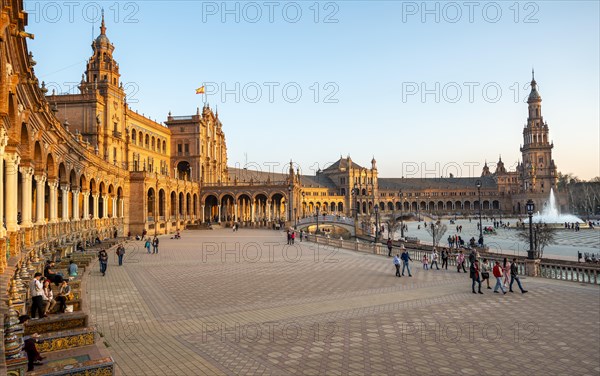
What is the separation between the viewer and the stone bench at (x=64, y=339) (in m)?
8.05

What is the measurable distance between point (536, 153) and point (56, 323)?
162 metres

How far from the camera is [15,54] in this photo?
1178 cm

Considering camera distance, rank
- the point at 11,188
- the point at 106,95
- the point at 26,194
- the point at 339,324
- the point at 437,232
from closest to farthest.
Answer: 1. the point at 339,324
2. the point at 11,188
3. the point at 26,194
4. the point at 437,232
5. the point at 106,95

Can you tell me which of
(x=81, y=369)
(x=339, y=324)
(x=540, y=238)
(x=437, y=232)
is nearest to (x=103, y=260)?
(x=339, y=324)

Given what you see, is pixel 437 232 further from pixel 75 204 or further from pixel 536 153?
pixel 536 153

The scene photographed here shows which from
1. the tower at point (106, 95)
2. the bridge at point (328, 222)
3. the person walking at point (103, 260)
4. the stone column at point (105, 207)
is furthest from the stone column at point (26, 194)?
the bridge at point (328, 222)

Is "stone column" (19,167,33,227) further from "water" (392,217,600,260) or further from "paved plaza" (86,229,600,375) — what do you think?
"water" (392,217,600,260)

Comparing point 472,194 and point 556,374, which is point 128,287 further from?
point 472,194

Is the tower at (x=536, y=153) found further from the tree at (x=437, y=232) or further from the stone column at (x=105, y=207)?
the stone column at (x=105, y=207)

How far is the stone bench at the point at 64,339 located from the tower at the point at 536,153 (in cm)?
15340

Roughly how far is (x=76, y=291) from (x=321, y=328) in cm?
719

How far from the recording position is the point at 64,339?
327 inches

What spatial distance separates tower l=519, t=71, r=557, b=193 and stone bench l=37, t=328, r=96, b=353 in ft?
503

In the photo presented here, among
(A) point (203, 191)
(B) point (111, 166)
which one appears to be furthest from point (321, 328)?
(A) point (203, 191)
